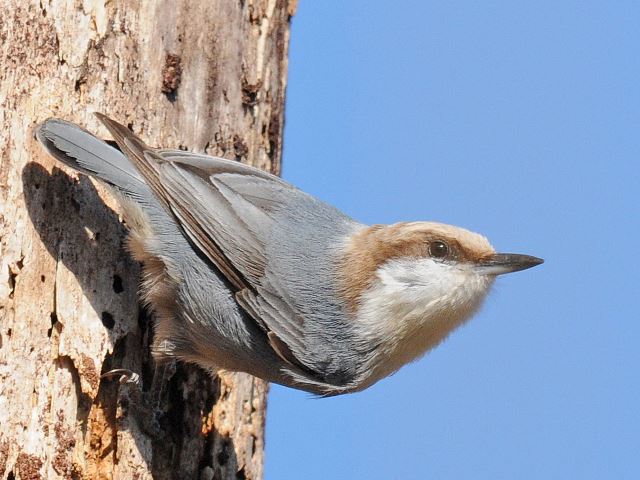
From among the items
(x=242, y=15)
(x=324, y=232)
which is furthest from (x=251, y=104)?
(x=324, y=232)

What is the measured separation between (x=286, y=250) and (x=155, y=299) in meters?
0.55

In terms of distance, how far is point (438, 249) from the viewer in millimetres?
3771

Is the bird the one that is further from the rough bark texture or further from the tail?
the rough bark texture

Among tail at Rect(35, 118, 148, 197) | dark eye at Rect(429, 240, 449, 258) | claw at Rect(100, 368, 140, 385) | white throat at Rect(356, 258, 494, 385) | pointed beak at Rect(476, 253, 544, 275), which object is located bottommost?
claw at Rect(100, 368, 140, 385)

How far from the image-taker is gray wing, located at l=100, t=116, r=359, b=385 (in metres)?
3.61

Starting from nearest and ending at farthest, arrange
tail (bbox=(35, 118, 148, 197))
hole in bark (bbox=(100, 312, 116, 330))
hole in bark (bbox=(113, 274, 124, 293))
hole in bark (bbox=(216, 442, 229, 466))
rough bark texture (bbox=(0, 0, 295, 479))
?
rough bark texture (bbox=(0, 0, 295, 479))
tail (bbox=(35, 118, 148, 197))
hole in bark (bbox=(100, 312, 116, 330))
hole in bark (bbox=(113, 274, 124, 293))
hole in bark (bbox=(216, 442, 229, 466))

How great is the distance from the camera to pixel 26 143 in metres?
3.41

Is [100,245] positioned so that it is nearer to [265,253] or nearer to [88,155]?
[88,155]

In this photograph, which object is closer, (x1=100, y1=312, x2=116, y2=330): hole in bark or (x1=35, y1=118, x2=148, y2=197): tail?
(x1=35, y1=118, x2=148, y2=197): tail

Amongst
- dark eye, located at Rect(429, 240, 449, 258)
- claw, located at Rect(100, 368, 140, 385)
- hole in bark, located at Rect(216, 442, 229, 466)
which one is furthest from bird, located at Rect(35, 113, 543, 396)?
hole in bark, located at Rect(216, 442, 229, 466)

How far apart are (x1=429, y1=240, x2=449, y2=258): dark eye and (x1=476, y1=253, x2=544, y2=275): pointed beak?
0.14 m

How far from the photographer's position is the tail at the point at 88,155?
3.37 metres

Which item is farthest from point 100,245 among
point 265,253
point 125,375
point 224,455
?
point 224,455

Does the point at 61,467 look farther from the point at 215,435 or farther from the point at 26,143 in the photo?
the point at 26,143
